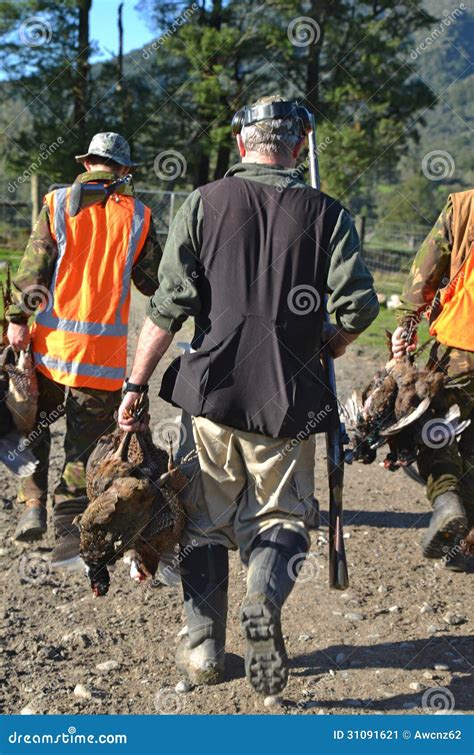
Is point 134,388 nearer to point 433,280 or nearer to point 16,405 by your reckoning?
point 16,405

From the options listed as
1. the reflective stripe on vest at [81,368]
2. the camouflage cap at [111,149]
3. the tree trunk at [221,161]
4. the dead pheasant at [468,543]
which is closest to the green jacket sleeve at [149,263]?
the camouflage cap at [111,149]

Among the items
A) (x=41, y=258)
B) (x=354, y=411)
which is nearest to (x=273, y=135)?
(x=41, y=258)

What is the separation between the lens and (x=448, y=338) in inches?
209

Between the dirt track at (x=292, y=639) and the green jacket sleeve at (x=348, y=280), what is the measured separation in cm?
166

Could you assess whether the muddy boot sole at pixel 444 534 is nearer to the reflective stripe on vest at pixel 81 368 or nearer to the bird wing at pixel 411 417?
the bird wing at pixel 411 417

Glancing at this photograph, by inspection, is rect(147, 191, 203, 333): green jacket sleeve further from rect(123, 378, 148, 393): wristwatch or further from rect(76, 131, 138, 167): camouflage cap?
rect(76, 131, 138, 167): camouflage cap

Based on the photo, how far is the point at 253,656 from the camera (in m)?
3.70

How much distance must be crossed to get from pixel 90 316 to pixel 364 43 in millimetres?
24873

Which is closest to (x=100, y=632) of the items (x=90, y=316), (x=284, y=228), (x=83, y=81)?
(x=90, y=316)

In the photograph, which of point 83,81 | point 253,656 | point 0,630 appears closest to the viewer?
point 253,656

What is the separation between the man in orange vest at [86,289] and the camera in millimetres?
5320

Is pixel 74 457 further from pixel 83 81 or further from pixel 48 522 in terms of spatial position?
pixel 83 81

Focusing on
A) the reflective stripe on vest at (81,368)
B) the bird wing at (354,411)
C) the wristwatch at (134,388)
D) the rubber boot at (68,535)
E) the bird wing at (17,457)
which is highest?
the wristwatch at (134,388)

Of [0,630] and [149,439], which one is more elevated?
[149,439]
